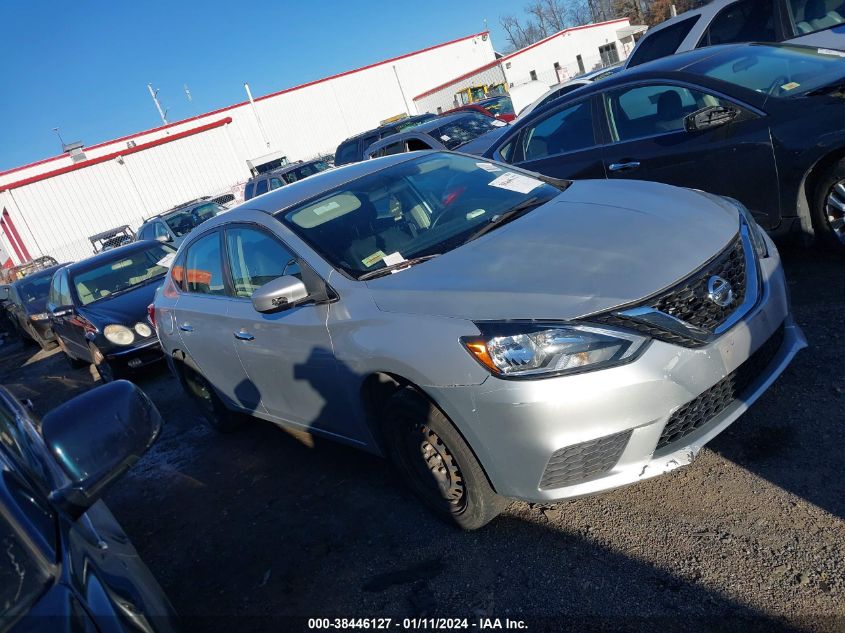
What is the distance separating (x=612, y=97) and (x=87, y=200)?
107ft

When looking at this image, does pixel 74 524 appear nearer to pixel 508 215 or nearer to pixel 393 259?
pixel 393 259

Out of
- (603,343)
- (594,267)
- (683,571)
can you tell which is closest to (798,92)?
(594,267)

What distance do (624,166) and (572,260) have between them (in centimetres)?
281

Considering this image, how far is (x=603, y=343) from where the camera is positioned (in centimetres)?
244

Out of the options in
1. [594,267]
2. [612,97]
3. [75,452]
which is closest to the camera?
[75,452]

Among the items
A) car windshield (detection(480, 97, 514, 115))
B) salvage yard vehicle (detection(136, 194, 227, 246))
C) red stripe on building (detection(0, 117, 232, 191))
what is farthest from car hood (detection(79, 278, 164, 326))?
red stripe on building (detection(0, 117, 232, 191))

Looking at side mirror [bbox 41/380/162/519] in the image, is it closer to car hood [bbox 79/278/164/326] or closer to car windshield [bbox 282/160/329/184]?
car hood [bbox 79/278/164/326]

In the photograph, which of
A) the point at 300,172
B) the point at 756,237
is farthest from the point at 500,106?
the point at 756,237

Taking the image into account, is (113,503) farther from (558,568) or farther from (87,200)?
(87,200)

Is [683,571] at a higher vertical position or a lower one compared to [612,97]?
lower

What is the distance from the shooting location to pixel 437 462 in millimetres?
2982

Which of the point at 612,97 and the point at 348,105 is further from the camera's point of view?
the point at 348,105

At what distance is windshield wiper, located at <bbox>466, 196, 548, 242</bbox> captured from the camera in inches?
130

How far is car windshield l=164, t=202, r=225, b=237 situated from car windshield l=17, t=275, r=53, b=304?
3.81m
